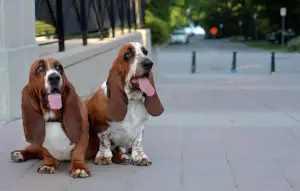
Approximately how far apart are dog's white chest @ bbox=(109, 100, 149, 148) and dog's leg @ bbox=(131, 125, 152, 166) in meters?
0.05

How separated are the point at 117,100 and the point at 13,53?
314 cm

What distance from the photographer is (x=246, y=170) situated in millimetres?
5711

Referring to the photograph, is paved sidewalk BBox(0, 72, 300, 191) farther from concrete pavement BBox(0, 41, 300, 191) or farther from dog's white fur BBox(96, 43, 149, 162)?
dog's white fur BBox(96, 43, 149, 162)

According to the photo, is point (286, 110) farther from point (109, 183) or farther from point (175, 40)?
point (175, 40)

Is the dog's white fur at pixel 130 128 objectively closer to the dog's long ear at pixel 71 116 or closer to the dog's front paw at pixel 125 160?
the dog's front paw at pixel 125 160

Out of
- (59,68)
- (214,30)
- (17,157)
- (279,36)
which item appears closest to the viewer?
(59,68)

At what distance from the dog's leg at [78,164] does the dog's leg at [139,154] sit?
59cm

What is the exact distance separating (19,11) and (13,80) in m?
0.99

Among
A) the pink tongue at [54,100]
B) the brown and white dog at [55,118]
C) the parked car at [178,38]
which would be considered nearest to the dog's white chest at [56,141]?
the brown and white dog at [55,118]

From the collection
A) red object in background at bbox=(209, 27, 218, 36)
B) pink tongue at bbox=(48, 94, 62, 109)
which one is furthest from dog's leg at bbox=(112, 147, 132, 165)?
red object in background at bbox=(209, 27, 218, 36)

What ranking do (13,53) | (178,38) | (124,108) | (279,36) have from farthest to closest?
(178,38), (279,36), (13,53), (124,108)

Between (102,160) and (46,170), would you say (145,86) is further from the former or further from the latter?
(46,170)

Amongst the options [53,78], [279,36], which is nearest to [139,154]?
[53,78]

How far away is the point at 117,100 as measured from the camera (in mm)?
5469
